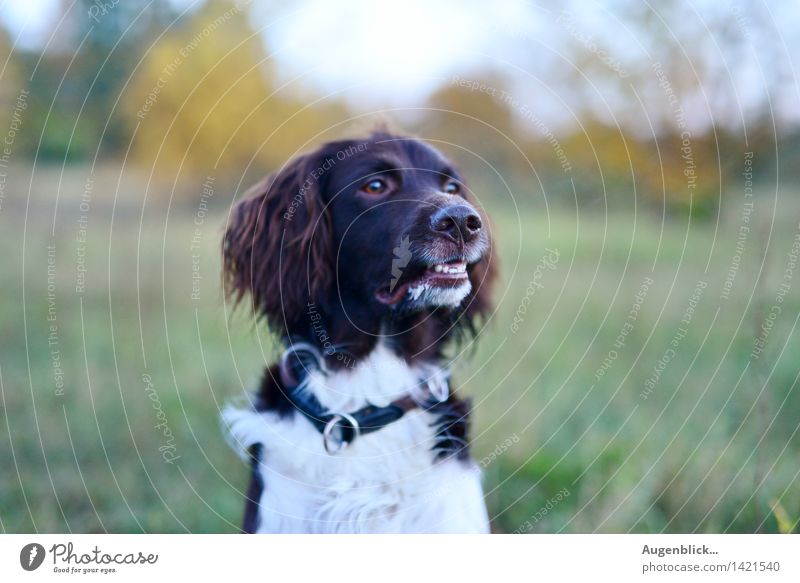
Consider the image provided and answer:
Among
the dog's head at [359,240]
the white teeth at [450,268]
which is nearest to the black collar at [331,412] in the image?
the dog's head at [359,240]

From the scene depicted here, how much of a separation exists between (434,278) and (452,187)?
49 centimetres

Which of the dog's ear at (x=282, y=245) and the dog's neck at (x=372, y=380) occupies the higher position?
the dog's ear at (x=282, y=245)

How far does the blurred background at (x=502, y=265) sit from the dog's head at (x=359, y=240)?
26 cm

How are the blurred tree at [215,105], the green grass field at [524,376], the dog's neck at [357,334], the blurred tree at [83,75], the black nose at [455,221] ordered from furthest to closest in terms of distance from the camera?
the blurred tree at [215,105] → the blurred tree at [83,75] → the green grass field at [524,376] → the dog's neck at [357,334] → the black nose at [455,221]

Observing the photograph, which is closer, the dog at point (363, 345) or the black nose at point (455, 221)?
the black nose at point (455, 221)

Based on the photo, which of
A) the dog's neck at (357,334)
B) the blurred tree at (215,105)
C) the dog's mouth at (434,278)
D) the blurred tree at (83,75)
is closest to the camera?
the dog's mouth at (434,278)

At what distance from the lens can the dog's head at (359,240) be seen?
3104mm
